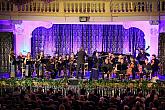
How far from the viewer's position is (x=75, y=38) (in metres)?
28.2

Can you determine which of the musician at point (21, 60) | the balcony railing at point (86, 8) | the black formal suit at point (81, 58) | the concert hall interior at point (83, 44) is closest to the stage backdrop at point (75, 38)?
the concert hall interior at point (83, 44)

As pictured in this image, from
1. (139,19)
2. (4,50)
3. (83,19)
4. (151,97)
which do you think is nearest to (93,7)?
(83,19)

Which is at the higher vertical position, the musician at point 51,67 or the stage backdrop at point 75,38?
the stage backdrop at point 75,38

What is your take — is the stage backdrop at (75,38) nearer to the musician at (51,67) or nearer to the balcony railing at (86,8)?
the balcony railing at (86,8)

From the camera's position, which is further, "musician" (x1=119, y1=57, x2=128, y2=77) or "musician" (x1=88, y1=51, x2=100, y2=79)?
"musician" (x1=88, y1=51, x2=100, y2=79)

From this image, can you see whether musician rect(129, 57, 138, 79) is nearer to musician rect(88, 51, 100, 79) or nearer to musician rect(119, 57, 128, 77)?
musician rect(119, 57, 128, 77)

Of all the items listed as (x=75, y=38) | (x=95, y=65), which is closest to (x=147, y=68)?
(x=95, y=65)

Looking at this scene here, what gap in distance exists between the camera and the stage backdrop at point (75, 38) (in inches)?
1098

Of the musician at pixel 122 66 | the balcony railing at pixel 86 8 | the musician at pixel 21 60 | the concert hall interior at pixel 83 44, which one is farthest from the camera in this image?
the balcony railing at pixel 86 8

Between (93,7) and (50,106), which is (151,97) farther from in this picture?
(93,7)

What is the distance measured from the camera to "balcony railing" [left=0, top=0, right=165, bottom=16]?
23.7 m

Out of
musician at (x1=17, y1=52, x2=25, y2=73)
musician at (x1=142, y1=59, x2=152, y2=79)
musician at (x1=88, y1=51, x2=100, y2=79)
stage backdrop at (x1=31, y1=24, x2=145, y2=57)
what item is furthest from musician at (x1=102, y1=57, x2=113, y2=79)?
stage backdrop at (x1=31, y1=24, x2=145, y2=57)

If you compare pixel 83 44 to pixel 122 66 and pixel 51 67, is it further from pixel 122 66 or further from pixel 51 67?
pixel 122 66

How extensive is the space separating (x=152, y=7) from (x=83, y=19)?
3.78 metres
